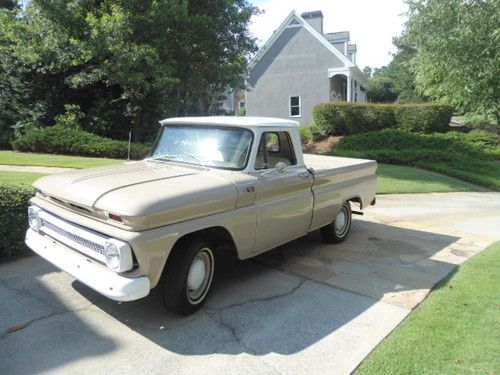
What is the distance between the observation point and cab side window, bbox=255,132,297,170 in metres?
5.15

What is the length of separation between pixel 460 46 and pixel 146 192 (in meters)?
16.4

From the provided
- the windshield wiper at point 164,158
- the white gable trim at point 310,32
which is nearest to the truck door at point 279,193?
the windshield wiper at point 164,158

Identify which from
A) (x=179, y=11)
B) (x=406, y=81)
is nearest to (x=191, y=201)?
(x=179, y=11)

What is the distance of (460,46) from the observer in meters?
16.8

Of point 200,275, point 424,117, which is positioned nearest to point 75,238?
point 200,275

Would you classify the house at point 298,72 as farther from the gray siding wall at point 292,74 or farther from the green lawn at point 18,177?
the green lawn at point 18,177

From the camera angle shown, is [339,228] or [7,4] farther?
[7,4]

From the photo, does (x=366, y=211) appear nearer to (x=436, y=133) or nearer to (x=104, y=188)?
(x=104, y=188)

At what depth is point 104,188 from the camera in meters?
3.99

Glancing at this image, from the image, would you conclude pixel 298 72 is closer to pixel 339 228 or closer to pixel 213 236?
pixel 339 228

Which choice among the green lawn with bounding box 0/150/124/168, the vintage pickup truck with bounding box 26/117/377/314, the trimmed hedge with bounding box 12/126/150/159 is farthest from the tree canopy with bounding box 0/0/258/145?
the vintage pickup truck with bounding box 26/117/377/314

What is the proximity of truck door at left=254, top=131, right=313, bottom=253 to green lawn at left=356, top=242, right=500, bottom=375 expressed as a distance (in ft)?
5.35

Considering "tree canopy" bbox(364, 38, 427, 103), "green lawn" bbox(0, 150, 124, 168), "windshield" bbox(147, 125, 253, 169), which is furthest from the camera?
"tree canopy" bbox(364, 38, 427, 103)

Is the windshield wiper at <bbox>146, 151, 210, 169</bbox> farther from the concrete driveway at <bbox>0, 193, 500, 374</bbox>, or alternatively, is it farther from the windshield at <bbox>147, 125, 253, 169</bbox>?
the concrete driveway at <bbox>0, 193, 500, 374</bbox>
